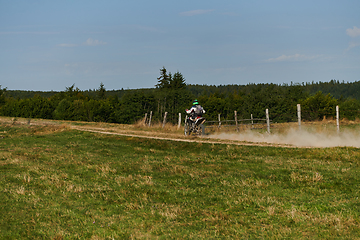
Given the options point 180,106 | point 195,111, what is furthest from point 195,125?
point 180,106

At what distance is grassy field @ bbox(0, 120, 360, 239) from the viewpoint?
5.88 m

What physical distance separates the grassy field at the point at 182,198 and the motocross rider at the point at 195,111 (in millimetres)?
8619

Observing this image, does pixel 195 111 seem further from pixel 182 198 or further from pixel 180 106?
pixel 180 106

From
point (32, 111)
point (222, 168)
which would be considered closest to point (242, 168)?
point (222, 168)

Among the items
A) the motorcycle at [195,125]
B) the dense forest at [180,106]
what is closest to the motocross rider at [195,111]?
the motorcycle at [195,125]

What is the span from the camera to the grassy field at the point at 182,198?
19.3 feet

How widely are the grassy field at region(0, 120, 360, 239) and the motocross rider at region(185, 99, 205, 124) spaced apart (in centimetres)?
862

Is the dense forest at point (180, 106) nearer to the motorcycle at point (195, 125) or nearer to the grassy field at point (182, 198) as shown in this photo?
the motorcycle at point (195, 125)

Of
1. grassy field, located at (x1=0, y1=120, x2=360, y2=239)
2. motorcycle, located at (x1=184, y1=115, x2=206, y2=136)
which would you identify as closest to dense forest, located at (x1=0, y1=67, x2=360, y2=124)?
motorcycle, located at (x1=184, y1=115, x2=206, y2=136)

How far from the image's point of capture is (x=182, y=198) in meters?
7.99

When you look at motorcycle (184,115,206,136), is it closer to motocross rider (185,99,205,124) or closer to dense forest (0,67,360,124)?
motocross rider (185,99,205,124)

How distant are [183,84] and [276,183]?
88255 millimetres

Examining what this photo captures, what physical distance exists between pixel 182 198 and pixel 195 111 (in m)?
14.9

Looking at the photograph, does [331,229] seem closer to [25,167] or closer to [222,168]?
[222,168]
